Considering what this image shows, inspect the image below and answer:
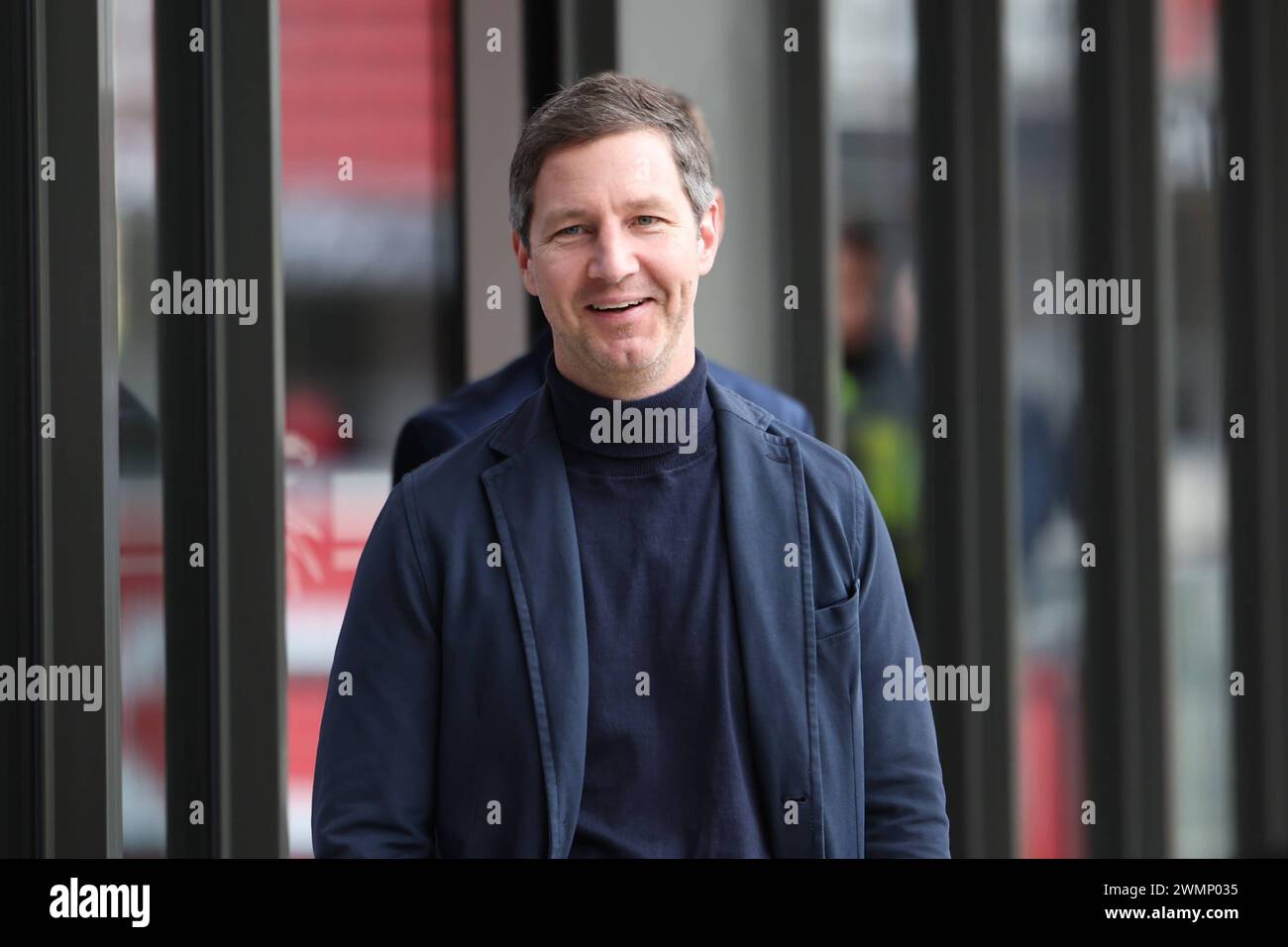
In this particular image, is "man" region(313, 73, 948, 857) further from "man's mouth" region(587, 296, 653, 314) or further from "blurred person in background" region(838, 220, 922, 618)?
"blurred person in background" region(838, 220, 922, 618)

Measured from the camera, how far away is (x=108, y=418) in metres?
2.11

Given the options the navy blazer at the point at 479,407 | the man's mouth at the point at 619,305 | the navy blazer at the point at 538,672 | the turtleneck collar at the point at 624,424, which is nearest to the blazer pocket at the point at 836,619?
the navy blazer at the point at 538,672

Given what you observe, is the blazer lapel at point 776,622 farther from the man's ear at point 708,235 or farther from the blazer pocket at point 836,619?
the man's ear at point 708,235

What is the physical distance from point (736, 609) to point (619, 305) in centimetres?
32

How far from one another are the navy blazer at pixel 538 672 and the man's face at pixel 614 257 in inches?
4.0

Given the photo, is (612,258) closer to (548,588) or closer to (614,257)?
(614,257)

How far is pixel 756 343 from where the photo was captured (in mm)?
2264

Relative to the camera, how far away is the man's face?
111cm

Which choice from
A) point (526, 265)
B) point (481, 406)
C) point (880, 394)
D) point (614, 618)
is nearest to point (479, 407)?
point (481, 406)

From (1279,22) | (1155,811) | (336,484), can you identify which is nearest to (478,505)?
(336,484)

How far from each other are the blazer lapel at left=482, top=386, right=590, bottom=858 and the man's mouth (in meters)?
0.13
